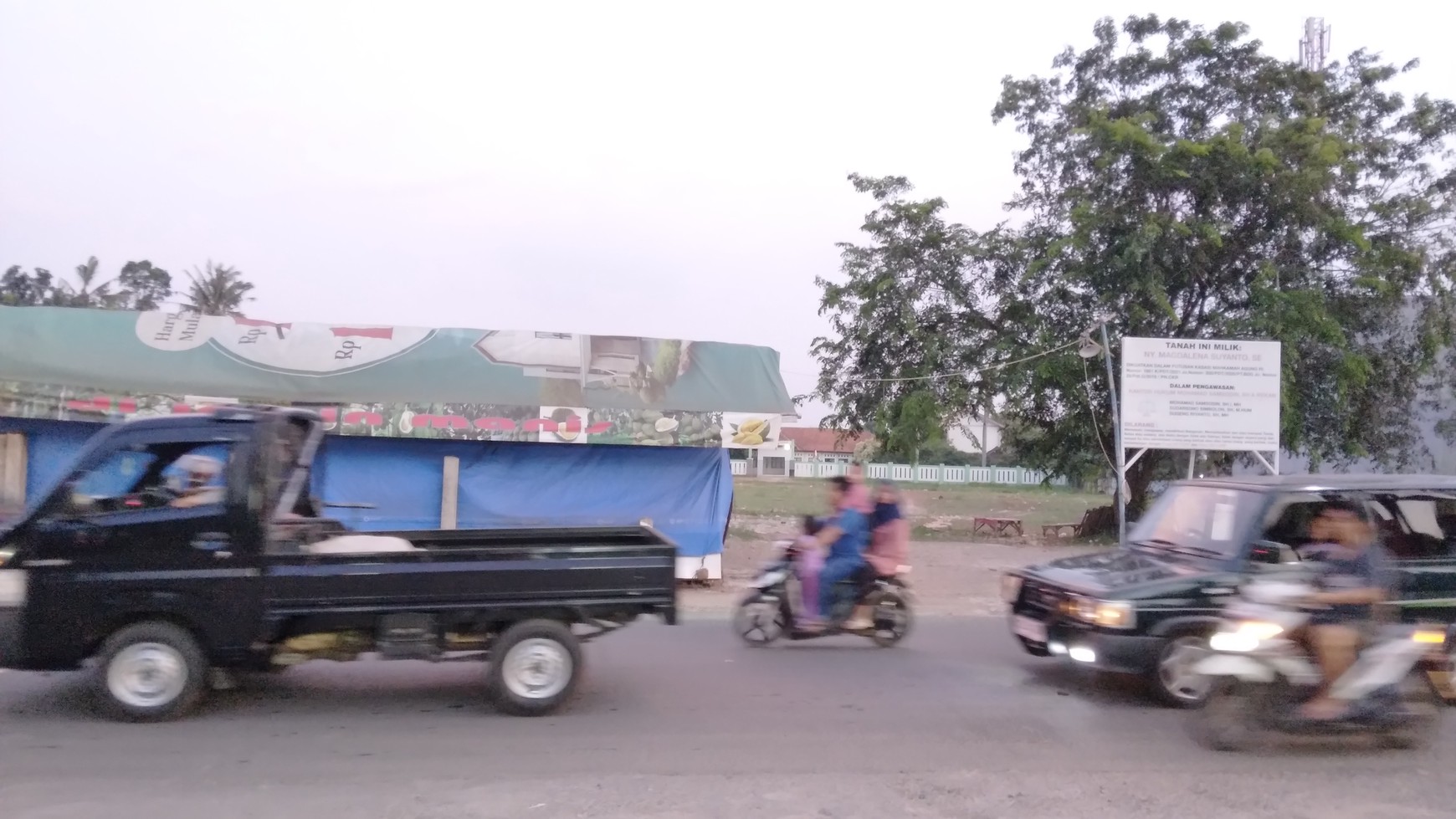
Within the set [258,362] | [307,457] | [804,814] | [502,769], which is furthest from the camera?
[258,362]

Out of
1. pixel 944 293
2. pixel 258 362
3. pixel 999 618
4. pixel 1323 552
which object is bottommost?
pixel 999 618

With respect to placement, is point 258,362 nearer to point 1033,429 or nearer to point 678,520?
point 678,520

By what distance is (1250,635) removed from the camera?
6105 millimetres

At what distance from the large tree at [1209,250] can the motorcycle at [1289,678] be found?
1629 cm

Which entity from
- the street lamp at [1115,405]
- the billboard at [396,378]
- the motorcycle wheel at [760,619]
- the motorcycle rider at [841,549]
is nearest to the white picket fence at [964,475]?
the street lamp at [1115,405]

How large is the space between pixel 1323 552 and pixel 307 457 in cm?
717

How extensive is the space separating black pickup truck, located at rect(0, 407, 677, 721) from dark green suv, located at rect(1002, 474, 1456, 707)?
297cm

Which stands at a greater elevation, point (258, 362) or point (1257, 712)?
point (258, 362)

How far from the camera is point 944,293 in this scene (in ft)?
81.4

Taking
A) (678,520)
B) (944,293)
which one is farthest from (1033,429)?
(678,520)

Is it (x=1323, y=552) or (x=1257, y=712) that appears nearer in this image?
(x=1257, y=712)

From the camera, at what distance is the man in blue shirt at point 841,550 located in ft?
30.7

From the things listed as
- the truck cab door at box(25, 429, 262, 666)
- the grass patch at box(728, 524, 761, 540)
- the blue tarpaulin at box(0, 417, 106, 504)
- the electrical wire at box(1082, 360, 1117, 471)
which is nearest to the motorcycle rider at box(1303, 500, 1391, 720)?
the truck cab door at box(25, 429, 262, 666)

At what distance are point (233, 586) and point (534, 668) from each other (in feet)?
6.46
